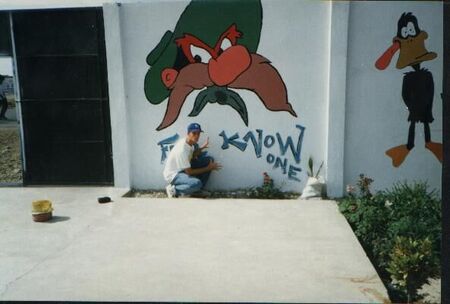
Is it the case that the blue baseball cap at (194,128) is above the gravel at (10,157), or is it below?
Answer: above

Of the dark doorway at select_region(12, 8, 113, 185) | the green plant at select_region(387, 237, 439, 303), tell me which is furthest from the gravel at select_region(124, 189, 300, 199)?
the green plant at select_region(387, 237, 439, 303)

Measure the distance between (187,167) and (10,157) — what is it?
13.6ft

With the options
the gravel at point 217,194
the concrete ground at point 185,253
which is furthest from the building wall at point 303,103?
the concrete ground at point 185,253

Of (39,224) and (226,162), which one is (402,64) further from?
(39,224)

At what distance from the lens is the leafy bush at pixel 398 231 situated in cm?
360

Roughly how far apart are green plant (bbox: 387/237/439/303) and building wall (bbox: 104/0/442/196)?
9.89 ft

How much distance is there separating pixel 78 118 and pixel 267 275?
186 inches

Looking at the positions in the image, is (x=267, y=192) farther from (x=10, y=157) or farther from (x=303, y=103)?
(x=10, y=157)

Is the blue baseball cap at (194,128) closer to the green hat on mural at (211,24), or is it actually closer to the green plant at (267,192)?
the green hat on mural at (211,24)

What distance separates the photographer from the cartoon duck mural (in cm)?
660

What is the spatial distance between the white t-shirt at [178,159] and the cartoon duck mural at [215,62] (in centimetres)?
63

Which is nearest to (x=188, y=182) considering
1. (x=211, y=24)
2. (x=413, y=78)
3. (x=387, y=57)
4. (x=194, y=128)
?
(x=194, y=128)

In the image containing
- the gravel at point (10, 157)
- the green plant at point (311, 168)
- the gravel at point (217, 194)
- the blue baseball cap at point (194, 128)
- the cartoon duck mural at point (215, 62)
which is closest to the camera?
the blue baseball cap at point (194, 128)

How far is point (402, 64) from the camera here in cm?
642
